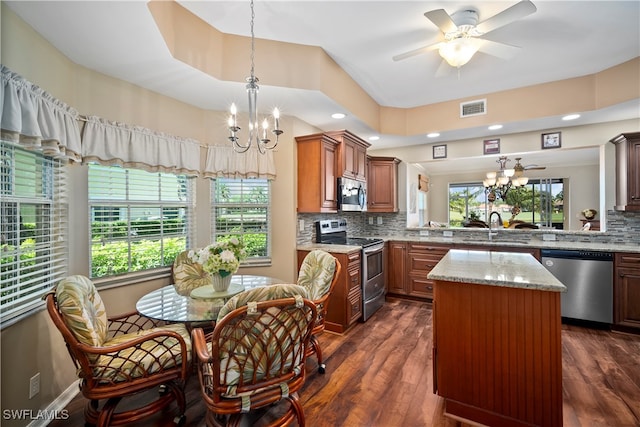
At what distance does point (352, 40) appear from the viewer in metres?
2.62

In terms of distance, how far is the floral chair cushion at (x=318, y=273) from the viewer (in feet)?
7.73

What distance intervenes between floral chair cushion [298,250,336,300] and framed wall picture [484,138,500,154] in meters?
3.27

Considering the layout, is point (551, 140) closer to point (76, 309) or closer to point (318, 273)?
point (318, 273)

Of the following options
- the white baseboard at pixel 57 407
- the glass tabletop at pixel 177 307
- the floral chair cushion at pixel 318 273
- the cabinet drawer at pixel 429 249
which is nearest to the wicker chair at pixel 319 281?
the floral chair cushion at pixel 318 273

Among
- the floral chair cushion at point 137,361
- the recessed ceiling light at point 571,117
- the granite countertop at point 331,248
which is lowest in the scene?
the floral chair cushion at point 137,361

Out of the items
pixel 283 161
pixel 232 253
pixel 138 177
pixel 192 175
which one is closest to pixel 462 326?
pixel 232 253

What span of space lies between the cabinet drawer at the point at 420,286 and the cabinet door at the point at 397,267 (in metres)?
0.12

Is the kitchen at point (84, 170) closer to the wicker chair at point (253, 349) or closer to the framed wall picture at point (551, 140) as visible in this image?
the framed wall picture at point (551, 140)

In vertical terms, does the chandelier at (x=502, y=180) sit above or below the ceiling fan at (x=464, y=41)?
below

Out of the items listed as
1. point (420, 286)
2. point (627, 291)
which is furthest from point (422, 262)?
point (627, 291)

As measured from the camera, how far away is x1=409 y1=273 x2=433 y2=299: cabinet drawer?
164 inches

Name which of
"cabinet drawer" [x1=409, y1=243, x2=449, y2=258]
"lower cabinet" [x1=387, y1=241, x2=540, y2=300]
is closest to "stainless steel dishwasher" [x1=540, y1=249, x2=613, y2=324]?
"lower cabinet" [x1=387, y1=241, x2=540, y2=300]

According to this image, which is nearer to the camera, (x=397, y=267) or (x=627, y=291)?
(x=627, y=291)

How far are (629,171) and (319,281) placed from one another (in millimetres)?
3905
